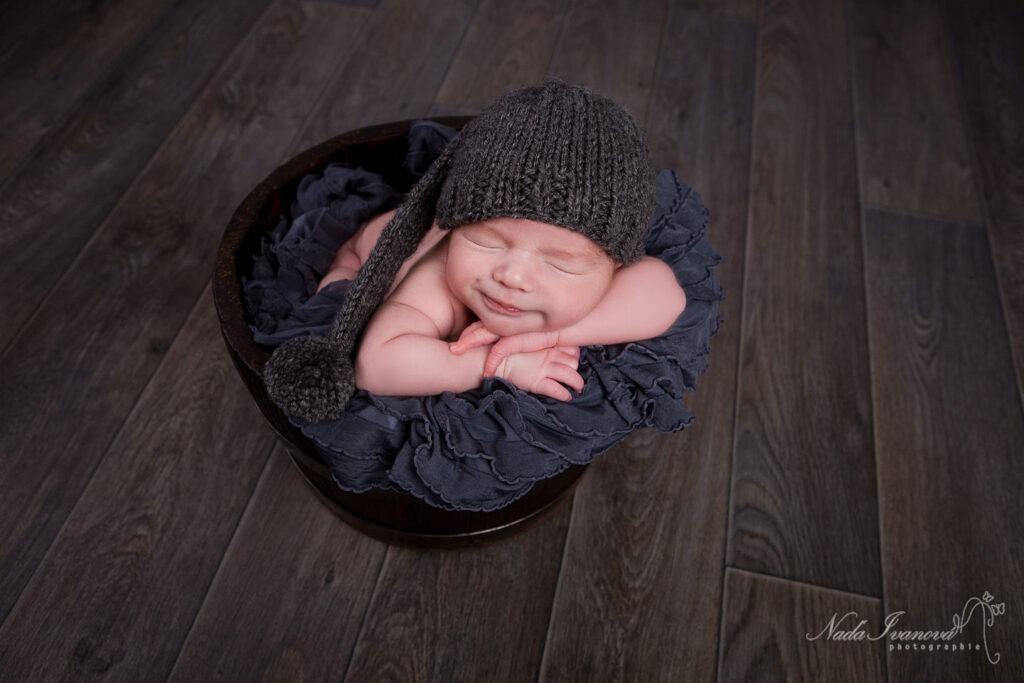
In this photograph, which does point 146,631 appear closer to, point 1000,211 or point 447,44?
point 447,44

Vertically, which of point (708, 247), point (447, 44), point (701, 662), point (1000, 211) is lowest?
point (701, 662)

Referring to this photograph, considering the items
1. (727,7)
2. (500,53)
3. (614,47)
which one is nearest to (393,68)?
(500,53)

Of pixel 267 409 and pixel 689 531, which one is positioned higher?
pixel 267 409

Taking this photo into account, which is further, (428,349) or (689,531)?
(689,531)

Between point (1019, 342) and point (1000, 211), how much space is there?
1.17 feet

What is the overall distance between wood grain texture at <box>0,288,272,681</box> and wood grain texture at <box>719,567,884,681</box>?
71cm

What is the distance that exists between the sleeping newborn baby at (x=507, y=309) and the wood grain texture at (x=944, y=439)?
54cm

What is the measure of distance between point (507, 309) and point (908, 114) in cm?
140

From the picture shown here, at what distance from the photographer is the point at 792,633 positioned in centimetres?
105

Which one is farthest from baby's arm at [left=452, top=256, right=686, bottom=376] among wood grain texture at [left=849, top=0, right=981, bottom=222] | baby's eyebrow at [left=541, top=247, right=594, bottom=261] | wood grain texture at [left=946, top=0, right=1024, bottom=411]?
wood grain texture at [left=849, top=0, right=981, bottom=222]

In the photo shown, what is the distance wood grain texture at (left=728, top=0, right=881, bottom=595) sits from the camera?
3.72ft

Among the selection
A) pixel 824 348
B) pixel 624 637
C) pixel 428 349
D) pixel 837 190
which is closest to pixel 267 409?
pixel 428 349

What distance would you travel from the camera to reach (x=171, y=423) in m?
1.20

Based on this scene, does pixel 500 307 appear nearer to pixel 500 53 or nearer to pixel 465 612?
pixel 465 612
